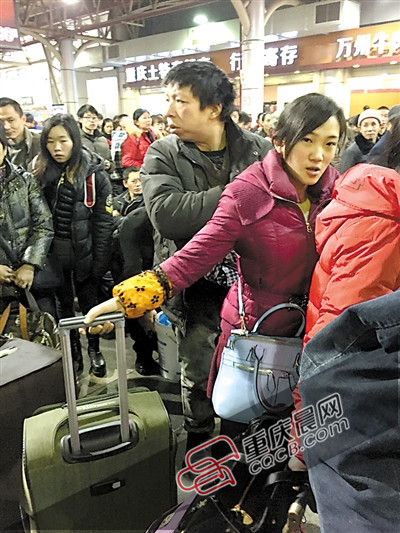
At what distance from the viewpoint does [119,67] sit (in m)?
15.3

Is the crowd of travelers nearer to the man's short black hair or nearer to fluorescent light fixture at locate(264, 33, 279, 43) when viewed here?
the man's short black hair

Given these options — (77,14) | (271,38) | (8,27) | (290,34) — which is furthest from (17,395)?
(77,14)

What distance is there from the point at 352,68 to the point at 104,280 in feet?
31.3

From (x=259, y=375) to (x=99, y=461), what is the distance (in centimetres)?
49

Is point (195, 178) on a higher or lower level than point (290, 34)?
lower

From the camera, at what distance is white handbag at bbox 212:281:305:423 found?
1.27 meters

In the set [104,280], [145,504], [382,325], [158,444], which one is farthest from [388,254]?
[104,280]

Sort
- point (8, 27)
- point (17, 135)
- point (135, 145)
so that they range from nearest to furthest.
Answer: point (17, 135), point (135, 145), point (8, 27)

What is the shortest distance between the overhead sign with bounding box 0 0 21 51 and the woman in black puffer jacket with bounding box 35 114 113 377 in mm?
4230

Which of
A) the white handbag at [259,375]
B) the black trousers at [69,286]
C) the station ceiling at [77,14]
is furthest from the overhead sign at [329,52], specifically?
the white handbag at [259,375]

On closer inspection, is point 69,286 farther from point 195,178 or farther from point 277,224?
point 277,224

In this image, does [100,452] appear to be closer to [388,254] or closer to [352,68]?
[388,254]

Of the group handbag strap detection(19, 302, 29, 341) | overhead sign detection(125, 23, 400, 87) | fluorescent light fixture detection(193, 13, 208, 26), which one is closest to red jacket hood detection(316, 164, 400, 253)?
handbag strap detection(19, 302, 29, 341)

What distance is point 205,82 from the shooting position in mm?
1583
